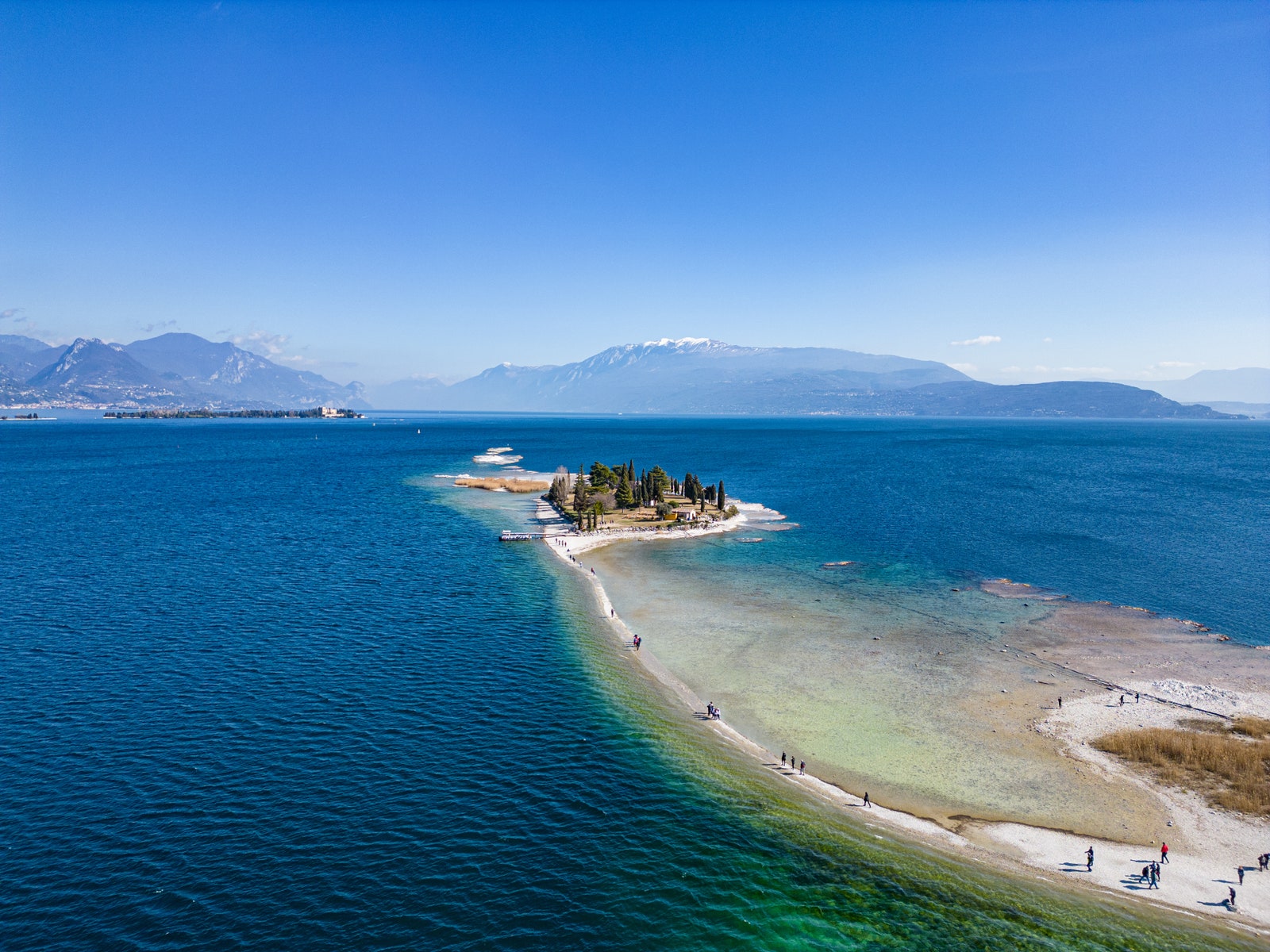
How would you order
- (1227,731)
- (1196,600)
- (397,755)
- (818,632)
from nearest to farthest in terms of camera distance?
(397,755)
(1227,731)
(818,632)
(1196,600)

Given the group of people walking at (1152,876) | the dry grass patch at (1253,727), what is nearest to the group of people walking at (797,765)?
the group of people walking at (1152,876)

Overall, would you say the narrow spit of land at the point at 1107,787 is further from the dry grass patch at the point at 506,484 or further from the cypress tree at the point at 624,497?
the dry grass patch at the point at 506,484

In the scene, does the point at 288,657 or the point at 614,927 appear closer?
the point at 614,927

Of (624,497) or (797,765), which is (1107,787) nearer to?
(797,765)

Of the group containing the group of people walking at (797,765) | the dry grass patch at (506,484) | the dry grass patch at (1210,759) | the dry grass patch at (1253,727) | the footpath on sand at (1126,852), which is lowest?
the footpath on sand at (1126,852)

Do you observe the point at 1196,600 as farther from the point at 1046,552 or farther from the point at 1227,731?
the point at 1227,731

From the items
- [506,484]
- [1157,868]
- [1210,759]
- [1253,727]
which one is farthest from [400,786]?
[506,484]

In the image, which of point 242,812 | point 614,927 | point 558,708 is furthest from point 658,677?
point 242,812
